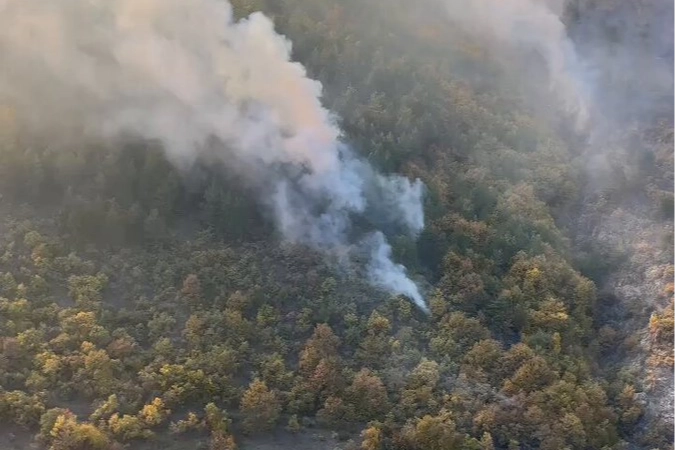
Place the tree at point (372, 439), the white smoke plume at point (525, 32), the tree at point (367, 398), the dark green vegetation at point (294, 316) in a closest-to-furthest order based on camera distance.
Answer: the tree at point (372, 439), the dark green vegetation at point (294, 316), the tree at point (367, 398), the white smoke plume at point (525, 32)

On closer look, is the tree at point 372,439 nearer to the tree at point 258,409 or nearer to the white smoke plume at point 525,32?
the tree at point 258,409

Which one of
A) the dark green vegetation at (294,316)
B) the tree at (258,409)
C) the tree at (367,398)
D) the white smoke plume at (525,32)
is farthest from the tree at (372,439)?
the white smoke plume at (525,32)

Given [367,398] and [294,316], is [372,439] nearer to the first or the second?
[367,398]

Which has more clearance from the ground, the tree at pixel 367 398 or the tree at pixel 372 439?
the tree at pixel 367 398

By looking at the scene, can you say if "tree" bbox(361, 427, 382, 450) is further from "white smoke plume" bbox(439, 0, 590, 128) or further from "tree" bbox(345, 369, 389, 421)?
"white smoke plume" bbox(439, 0, 590, 128)

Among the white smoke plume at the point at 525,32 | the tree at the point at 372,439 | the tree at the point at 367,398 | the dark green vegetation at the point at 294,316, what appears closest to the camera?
the tree at the point at 372,439

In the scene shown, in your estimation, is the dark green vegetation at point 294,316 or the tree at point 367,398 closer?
the dark green vegetation at point 294,316

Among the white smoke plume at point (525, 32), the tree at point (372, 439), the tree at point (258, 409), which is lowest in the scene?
the tree at point (372, 439)

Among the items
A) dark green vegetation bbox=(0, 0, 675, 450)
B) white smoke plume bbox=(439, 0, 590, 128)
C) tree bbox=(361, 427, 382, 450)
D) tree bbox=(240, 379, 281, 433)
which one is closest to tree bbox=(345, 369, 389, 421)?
dark green vegetation bbox=(0, 0, 675, 450)

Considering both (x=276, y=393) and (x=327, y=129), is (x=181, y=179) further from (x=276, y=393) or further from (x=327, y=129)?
(x=276, y=393)
